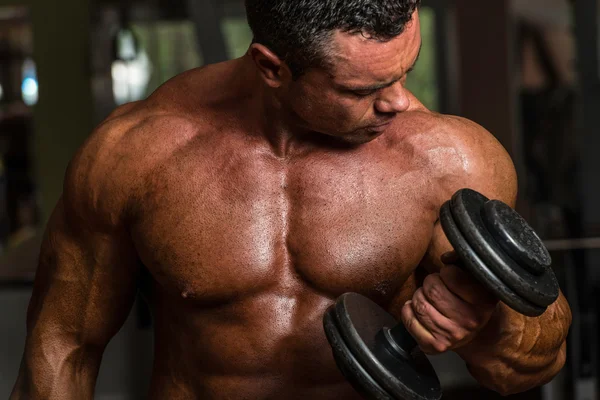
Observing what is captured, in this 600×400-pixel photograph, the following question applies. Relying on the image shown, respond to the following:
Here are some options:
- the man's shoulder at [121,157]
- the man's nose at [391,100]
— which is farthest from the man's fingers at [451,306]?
the man's shoulder at [121,157]

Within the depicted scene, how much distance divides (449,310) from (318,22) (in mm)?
353

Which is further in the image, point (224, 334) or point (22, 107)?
point (22, 107)

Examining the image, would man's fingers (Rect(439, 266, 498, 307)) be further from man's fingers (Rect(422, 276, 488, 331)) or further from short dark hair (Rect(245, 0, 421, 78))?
short dark hair (Rect(245, 0, 421, 78))

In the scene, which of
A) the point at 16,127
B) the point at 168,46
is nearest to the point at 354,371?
the point at 168,46

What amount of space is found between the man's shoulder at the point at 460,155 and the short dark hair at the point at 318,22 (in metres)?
0.20

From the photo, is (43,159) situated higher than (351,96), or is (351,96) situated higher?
(351,96)

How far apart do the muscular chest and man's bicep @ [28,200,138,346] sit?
7 cm

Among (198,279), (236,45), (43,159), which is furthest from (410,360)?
(43,159)

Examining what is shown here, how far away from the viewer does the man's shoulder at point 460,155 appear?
45.7 inches

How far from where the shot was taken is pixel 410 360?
104cm

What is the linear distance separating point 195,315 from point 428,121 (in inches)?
15.9

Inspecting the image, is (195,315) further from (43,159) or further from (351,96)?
(43,159)

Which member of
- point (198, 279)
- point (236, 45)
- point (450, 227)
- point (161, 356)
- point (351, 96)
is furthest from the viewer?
point (236, 45)

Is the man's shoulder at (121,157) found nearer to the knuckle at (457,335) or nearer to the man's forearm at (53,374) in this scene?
the man's forearm at (53,374)
